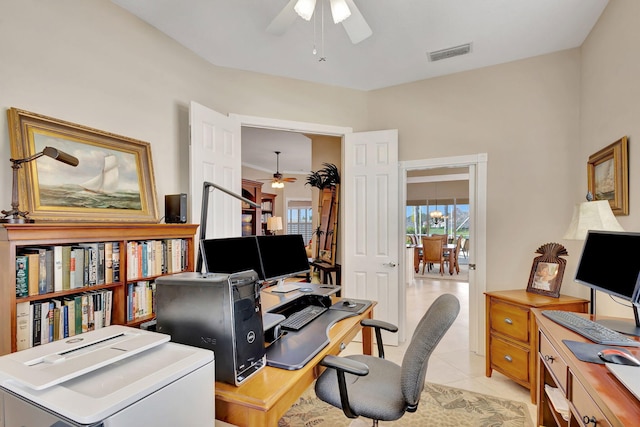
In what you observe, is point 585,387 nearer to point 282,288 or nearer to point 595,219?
point 595,219

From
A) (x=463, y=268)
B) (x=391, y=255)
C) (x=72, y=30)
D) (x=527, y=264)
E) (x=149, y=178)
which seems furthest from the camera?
(x=463, y=268)

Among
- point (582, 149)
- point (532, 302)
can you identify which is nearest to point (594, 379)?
point (532, 302)

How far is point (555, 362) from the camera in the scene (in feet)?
5.02

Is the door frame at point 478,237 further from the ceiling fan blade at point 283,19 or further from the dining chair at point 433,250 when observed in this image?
the dining chair at point 433,250

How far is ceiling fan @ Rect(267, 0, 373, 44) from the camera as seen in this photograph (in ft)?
5.84

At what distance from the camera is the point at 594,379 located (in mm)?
1083

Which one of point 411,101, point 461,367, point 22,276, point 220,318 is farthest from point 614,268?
point 22,276

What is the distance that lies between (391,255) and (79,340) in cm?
288

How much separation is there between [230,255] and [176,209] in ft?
2.69

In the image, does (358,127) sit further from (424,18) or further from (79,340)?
(79,340)

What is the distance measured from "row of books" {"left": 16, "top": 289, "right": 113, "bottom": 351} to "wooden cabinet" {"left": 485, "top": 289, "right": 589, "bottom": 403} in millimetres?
2862

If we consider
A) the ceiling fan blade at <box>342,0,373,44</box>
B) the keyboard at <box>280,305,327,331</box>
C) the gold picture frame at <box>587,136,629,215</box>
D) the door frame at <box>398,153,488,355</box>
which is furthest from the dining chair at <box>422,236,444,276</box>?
the ceiling fan blade at <box>342,0,373,44</box>

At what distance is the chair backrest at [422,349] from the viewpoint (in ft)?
4.50

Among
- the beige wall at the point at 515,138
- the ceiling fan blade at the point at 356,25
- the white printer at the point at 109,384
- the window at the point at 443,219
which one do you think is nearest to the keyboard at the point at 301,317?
the white printer at the point at 109,384
